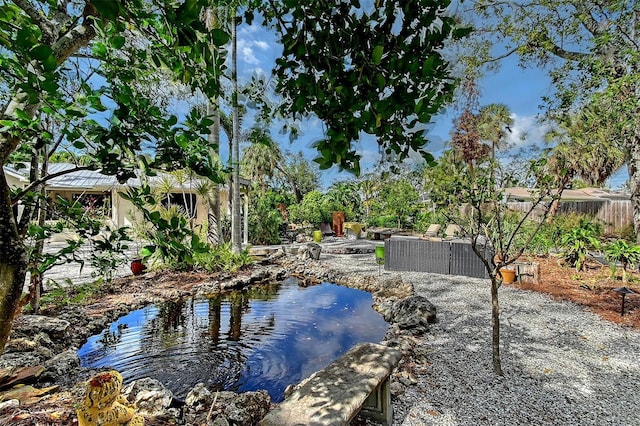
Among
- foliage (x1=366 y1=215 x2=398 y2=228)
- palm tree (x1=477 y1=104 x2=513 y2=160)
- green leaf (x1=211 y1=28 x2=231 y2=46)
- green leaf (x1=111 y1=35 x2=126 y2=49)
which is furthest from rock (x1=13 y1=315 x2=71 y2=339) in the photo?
foliage (x1=366 y1=215 x2=398 y2=228)

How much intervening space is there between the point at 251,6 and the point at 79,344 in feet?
18.3

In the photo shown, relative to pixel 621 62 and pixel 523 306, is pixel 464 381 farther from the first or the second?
pixel 621 62

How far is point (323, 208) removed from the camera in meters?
20.4

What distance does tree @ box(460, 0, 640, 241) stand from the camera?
5742 millimetres

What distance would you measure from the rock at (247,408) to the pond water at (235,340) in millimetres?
553

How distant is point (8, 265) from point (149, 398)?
226 centimetres

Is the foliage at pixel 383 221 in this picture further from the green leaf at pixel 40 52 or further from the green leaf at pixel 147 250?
the green leaf at pixel 40 52

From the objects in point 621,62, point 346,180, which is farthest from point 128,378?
point 346,180

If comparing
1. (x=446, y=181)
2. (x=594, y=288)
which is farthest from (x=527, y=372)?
(x=594, y=288)

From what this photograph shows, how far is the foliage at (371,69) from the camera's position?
1.01 m

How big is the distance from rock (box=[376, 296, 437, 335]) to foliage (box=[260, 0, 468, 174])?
181 inches

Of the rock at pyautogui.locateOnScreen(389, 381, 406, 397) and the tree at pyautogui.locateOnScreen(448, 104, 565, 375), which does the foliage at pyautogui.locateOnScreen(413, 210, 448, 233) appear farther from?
the rock at pyautogui.locateOnScreen(389, 381, 406, 397)

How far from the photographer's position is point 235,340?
505 centimetres

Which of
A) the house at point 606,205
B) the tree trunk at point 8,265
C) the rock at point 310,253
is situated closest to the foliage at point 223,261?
the rock at point 310,253
